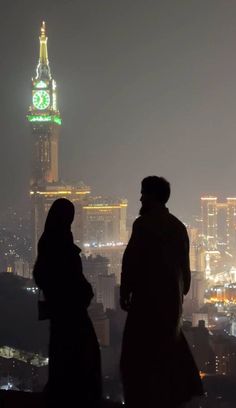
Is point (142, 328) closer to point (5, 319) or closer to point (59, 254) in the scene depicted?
point (59, 254)

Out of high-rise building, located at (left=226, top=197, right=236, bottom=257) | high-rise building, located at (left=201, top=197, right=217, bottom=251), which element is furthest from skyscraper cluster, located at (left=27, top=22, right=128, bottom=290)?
high-rise building, located at (left=226, top=197, right=236, bottom=257)

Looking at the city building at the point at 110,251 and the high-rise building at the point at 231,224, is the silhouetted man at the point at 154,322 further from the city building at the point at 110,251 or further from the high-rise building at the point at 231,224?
the high-rise building at the point at 231,224

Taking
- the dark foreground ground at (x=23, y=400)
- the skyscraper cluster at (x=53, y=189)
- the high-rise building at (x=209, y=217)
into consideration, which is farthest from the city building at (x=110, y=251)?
the dark foreground ground at (x=23, y=400)

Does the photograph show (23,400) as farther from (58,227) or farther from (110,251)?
(110,251)

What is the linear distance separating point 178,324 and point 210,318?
44.4ft

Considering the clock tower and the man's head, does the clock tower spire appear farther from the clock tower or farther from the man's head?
the man's head

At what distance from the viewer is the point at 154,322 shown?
138 cm

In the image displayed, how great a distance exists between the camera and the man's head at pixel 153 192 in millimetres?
1438

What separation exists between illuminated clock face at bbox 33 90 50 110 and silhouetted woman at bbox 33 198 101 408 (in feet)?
71.0

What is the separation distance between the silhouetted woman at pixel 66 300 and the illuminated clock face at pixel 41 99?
21627 millimetres

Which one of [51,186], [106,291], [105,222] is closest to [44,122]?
[51,186]

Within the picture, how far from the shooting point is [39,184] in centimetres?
2233

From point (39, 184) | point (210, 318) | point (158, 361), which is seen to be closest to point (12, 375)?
point (210, 318)

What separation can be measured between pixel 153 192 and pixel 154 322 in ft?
0.98
